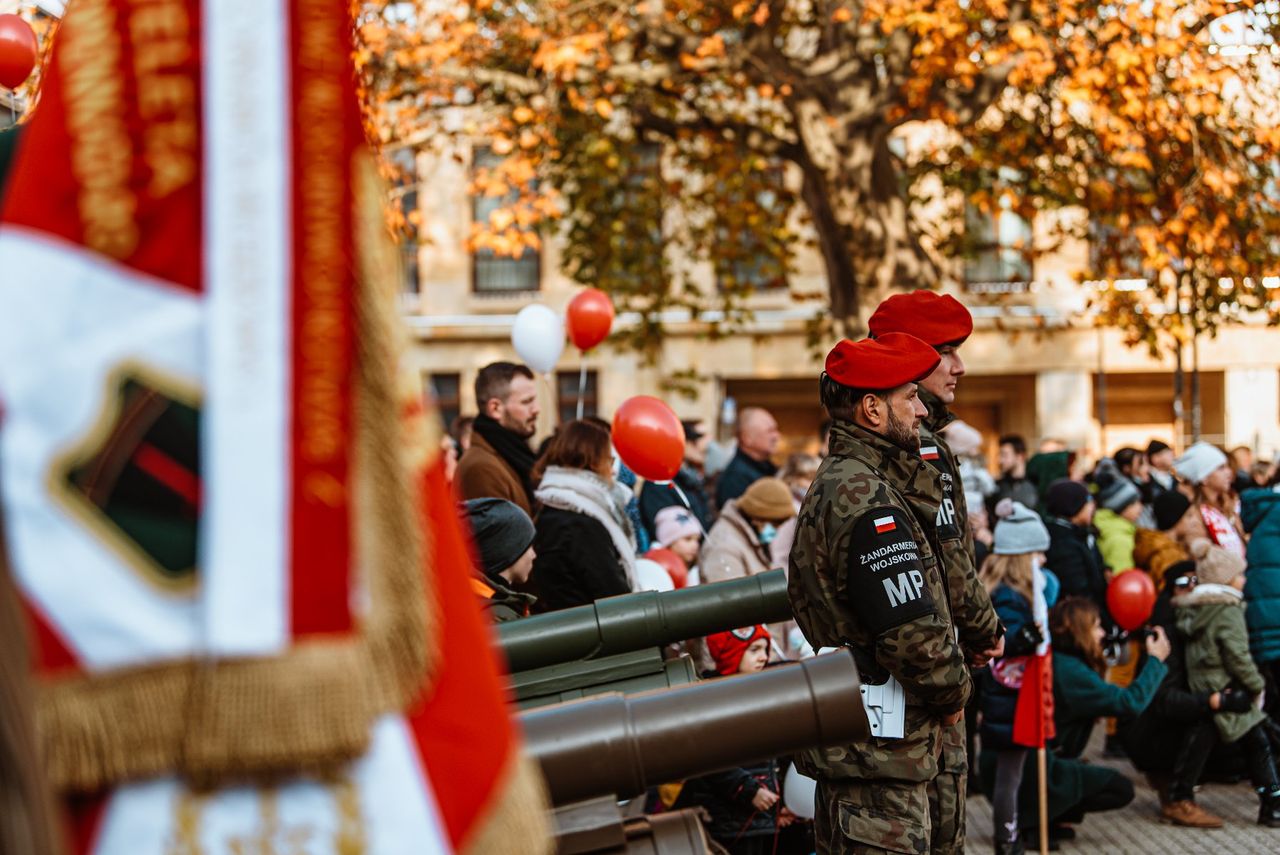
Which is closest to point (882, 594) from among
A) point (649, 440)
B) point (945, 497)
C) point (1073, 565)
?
point (945, 497)

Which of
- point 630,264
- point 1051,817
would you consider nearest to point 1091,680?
point 1051,817

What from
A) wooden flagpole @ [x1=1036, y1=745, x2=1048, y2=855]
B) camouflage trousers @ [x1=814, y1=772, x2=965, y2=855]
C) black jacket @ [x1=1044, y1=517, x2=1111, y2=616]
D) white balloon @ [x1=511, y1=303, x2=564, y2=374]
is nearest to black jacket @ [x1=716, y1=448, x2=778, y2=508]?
white balloon @ [x1=511, y1=303, x2=564, y2=374]

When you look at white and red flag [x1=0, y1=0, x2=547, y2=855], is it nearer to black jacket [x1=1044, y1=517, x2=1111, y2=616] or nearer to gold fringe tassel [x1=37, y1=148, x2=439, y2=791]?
gold fringe tassel [x1=37, y1=148, x2=439, y2=791]

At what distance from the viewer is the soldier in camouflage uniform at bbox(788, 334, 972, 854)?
13.8 ft

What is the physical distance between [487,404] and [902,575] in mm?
3155

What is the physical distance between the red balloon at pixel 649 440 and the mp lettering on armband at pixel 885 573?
378 cm

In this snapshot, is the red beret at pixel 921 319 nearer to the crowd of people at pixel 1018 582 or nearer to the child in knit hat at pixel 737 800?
the crowd of people at pixel 1018 582

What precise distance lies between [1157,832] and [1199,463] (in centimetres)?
321

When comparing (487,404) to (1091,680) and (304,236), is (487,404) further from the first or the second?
(304,236)

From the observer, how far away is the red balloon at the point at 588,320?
10.3m

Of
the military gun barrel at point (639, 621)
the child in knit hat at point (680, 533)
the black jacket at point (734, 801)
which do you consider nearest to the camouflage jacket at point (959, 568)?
the military gun barrel at point (639, 621)

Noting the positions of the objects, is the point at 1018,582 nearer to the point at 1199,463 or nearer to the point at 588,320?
the point at 588,320

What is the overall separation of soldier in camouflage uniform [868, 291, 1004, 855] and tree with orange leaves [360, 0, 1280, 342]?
7.51m

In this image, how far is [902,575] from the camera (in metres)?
4.21
